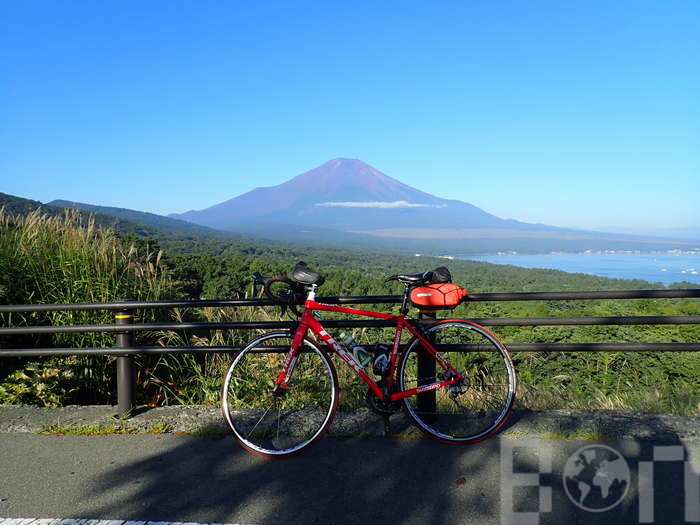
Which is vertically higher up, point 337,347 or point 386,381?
point 337,347

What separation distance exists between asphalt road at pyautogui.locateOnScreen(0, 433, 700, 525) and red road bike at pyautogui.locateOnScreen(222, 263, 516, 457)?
160 mm

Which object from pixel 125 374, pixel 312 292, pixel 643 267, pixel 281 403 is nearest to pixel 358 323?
pixel 312 292

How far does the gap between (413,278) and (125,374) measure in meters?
2.39

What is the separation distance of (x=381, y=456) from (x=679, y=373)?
11473 mm

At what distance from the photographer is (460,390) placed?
3.71 m

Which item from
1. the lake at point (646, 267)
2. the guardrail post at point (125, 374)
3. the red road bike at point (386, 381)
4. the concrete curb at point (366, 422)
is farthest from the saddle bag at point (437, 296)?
the lake at point (646, 267)

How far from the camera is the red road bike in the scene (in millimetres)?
3516

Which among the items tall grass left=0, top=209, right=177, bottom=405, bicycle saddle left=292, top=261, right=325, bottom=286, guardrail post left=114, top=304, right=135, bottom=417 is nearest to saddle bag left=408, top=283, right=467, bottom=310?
bicycle saddle left=292, top=261, right=325, bottom=286

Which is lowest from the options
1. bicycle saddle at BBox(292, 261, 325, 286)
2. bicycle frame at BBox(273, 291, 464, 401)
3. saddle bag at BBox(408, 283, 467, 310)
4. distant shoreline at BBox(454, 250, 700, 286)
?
distant shoreline at BBox(454, 250, 700, 286)

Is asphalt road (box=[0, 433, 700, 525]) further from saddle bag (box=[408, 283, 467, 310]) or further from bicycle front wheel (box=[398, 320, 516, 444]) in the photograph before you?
saddle bag (box=[408, 283, 467, 310])

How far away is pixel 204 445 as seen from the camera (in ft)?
11.7

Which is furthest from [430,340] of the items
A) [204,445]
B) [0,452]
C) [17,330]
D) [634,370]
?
[634,370]

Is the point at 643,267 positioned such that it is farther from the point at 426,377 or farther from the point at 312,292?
the point at 312,292

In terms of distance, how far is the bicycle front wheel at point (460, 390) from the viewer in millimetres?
3562
